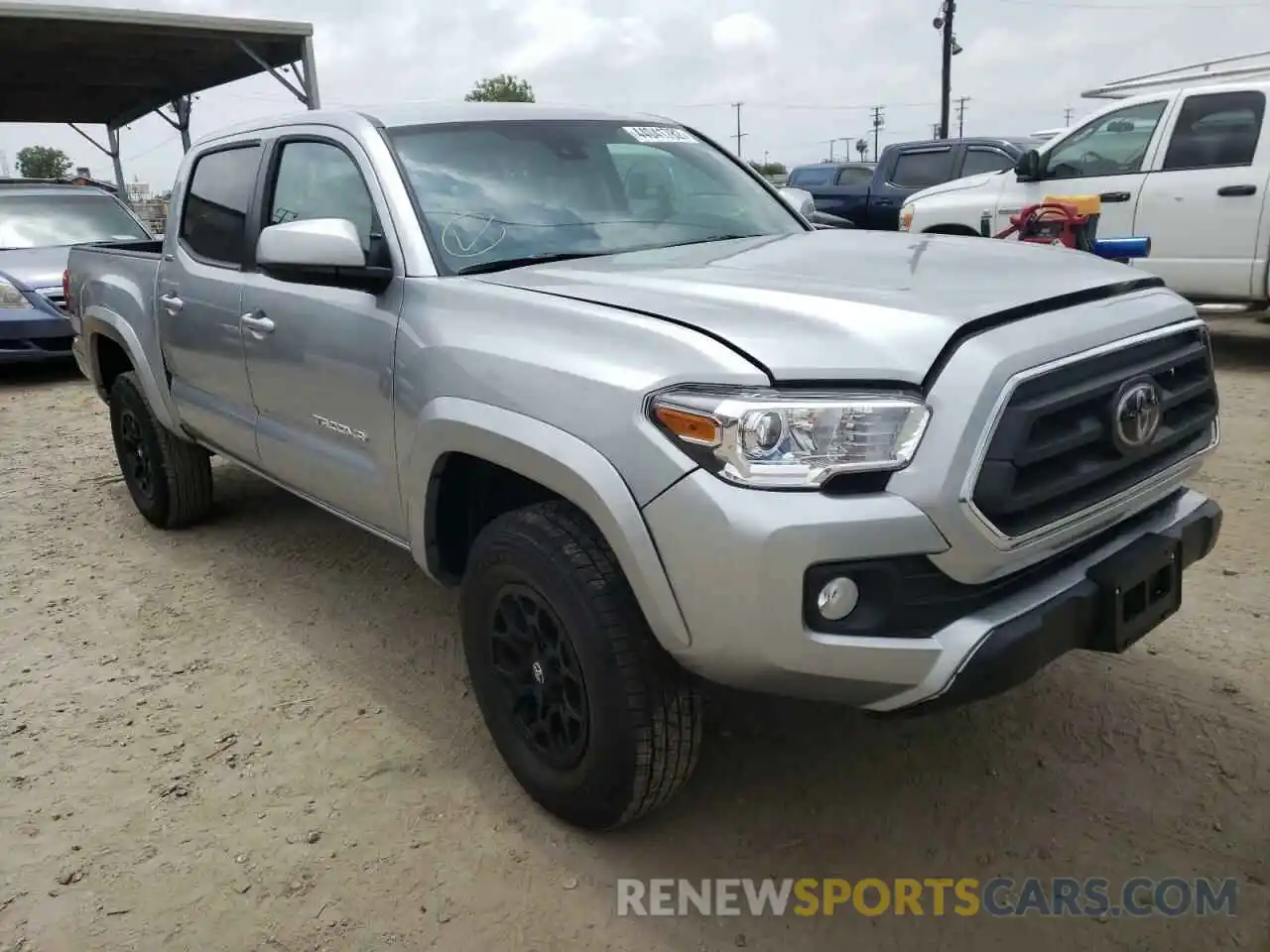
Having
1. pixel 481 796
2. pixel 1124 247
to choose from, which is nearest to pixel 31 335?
pixel 481 796

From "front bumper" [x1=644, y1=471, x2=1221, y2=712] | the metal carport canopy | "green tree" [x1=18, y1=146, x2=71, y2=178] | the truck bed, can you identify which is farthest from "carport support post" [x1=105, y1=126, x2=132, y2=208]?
"green tree" [x1=18, y1=146, x2=71, y2=178]

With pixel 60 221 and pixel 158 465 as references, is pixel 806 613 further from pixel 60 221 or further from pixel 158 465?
pixel 60 221

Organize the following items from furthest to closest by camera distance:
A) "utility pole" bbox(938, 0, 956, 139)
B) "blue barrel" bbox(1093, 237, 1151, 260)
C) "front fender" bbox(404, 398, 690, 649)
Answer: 1. "utility pole" bbox(938, 0, 956, 139)
2. "blue barrel" bbox(1093, 237, 1151, 260)
3. "front fender" bbox(404, 398, 690, 649)

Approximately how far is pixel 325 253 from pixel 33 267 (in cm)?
788

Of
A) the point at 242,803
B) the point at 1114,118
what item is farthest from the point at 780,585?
the point at 1114,118

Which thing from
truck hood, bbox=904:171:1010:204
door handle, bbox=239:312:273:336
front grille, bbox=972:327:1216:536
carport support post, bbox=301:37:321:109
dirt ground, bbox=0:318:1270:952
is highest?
carport support post, bbox=301:37:321:109

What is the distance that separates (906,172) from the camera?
12664 millimetres

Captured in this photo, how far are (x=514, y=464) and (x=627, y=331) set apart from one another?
42 centimetres

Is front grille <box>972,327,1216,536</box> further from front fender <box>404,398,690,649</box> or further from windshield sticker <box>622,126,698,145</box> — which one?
windshield sticker <box>622,126,698,145</box>

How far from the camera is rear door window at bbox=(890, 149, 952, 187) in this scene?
477 inches

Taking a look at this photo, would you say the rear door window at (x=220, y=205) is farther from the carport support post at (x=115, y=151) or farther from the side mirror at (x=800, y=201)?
the carport support post at (x=115, y=151)

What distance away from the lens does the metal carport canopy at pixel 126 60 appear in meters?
12.9

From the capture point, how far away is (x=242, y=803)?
2762 mm

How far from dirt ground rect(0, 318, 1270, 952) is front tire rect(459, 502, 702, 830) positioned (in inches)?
7.8
